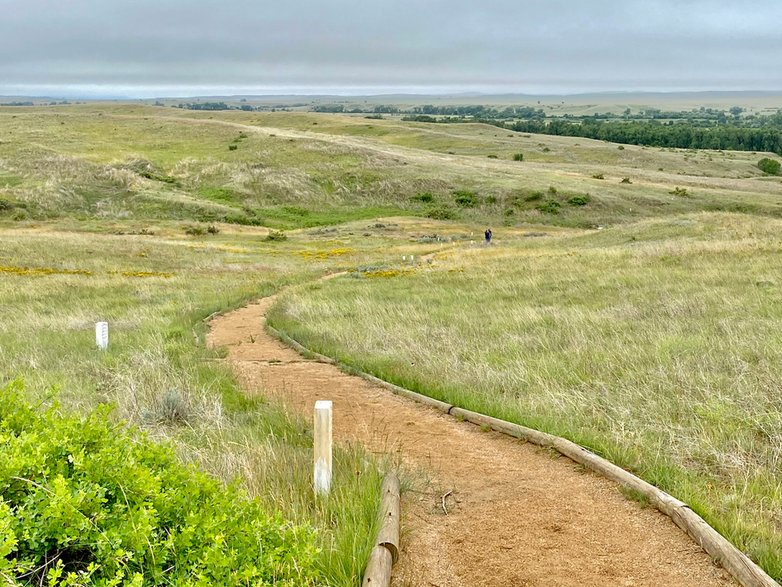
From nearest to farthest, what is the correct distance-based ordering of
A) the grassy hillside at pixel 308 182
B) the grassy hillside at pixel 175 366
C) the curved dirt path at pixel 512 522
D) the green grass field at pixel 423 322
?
the curved dirt path at pixel 512 522
the grassy hillside at pixel 175 366
the green grass field at pixel 423 322
the grassy hillside at pixel 308 182

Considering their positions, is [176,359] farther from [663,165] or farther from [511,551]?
[663,165]

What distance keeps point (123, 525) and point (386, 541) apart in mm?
1729

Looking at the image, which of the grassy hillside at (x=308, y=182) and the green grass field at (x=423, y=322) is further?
the grassy hillside at (x=308, y=182)

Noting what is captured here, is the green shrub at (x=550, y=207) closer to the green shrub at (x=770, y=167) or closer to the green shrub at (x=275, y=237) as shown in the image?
the green shrub at (x=275, y=237)

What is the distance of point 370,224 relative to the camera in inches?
1919

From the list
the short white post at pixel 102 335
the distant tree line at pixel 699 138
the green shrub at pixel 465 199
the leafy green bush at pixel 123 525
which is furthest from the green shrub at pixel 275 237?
the distant tree line at pixel 699 138

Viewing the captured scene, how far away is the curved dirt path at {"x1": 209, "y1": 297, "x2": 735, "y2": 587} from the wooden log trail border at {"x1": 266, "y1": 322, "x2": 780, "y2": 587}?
79mm

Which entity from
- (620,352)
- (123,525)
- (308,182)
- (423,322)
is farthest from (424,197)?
(123,525)

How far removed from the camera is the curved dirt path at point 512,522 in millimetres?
4312

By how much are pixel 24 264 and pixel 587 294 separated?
915 inches

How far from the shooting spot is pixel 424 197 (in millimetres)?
57219

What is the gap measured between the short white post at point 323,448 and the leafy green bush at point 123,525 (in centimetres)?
113

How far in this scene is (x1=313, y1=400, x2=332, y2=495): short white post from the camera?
5074 millimetres

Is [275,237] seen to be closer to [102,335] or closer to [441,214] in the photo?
[441,214]
